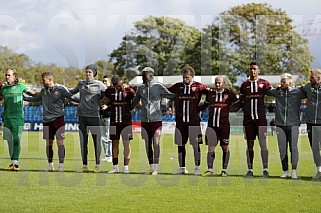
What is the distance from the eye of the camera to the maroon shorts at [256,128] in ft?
35.9

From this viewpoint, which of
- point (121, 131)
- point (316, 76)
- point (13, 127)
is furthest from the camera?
point (13, 127)

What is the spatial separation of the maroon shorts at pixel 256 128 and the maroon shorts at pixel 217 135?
42 centimetres

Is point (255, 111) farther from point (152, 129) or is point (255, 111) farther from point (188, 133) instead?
point (152, 129)

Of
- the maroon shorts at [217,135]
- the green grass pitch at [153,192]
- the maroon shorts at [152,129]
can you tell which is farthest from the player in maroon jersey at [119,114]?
the maroon shorts at [217,135]

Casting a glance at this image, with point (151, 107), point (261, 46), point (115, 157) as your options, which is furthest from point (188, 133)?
point (261, 46)

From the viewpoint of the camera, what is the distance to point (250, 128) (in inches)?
434

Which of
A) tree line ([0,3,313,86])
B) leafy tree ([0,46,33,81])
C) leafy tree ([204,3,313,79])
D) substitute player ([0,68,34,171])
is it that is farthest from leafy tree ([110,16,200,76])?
substitute player ([0,68,34,171])

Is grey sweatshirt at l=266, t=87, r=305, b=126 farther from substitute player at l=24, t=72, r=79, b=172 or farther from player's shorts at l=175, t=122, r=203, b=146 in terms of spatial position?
substitute player at l=24, t=72, r=79, b=172

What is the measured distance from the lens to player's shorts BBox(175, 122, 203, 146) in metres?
11.3

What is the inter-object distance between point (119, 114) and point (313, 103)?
4.01 meters

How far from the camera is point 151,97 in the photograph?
11.6 meters

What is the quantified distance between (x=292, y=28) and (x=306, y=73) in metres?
4.41

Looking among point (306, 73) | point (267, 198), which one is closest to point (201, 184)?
point (267, 198)

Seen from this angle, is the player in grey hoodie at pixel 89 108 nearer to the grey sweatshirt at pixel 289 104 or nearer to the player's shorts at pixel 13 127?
the player's shorts at pixel 13 127
